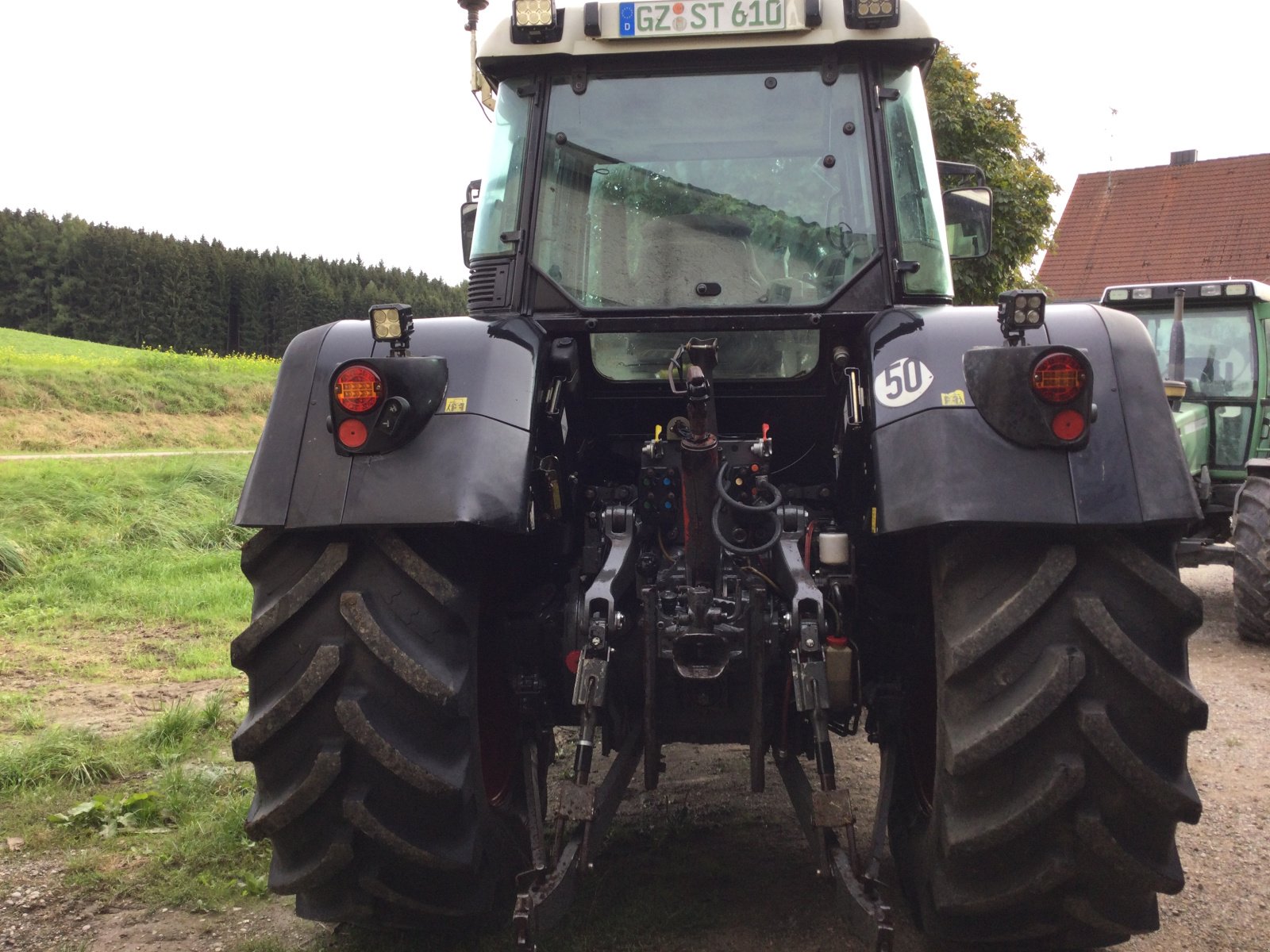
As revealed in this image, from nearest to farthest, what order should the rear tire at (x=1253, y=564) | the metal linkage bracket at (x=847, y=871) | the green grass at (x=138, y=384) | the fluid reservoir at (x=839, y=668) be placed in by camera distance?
the metal linkage bracket at (x=847, y=871) → the fluid reservoir at (x=839, y=668) → the rear tire at (x=1253, y=564) → the green grass at (x=138, y=384)

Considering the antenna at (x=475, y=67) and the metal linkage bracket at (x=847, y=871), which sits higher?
the antenna at (x=475, y=67)

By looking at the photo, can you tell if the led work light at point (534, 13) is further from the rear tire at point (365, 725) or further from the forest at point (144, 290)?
the forest at point (144, 290)

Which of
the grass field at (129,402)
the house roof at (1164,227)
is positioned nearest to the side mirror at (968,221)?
the grass field at (129,402)

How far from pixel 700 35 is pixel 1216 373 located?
25.4 feet

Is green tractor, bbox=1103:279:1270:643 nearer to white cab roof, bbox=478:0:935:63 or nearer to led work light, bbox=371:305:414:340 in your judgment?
white cab roof, bbox=478:0:935:63

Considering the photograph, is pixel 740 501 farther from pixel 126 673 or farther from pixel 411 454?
pixel 126 673

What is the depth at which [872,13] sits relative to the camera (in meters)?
3.55

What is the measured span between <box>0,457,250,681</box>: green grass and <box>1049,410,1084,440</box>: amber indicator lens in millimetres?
5086

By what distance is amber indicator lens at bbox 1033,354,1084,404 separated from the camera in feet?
8.31

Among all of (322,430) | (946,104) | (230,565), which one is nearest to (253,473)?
(322,430)

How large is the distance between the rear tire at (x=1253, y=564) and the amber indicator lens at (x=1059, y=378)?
241 inches

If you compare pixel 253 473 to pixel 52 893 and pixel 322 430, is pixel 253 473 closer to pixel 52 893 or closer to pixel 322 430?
pixel 322 430

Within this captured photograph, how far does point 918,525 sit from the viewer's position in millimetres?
2604

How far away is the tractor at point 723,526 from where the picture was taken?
8.34 ft
